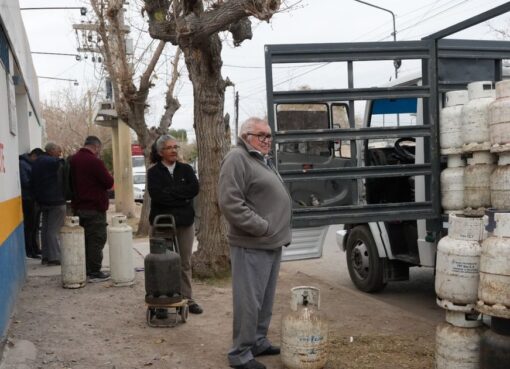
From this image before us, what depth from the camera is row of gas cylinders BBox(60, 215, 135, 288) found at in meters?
7.22

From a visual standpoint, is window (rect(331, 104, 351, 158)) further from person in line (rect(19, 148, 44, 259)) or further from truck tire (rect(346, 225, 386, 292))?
person in line (rect(19, 148, 44, 259))

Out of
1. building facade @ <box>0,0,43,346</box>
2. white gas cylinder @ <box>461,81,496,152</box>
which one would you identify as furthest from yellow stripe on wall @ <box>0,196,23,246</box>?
white gas cylinder @ <box>461,81,496,152</box>

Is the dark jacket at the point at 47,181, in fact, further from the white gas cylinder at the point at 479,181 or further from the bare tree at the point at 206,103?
the white gas cylinder at the point at 479,181

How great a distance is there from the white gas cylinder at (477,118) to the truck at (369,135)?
0.57 meters

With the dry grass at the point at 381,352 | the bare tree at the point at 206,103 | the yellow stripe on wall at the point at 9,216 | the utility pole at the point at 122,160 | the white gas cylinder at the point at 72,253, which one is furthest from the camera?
the utility pole at the point at 122,160

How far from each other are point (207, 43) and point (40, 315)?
3.87 metres

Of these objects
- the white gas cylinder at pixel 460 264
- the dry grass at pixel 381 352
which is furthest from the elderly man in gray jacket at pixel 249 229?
the white gas cylinder at pixel 460 264

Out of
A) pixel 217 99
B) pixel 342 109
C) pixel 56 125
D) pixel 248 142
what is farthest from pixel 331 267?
pixel 56 125

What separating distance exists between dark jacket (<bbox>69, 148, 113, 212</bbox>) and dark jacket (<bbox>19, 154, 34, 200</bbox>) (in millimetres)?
1836

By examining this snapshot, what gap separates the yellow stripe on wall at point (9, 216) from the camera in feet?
16.6

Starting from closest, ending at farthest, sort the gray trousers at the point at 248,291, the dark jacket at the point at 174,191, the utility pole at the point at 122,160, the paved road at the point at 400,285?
1. the gray trousers at the point at 248,291
2. the dark jacket at the point at 174,191
3. the paved road at the point at 400,285
4. the utility pole at the point at 122,160

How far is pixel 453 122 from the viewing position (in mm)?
4766

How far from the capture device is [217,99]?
7867 mm

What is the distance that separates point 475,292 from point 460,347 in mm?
394
